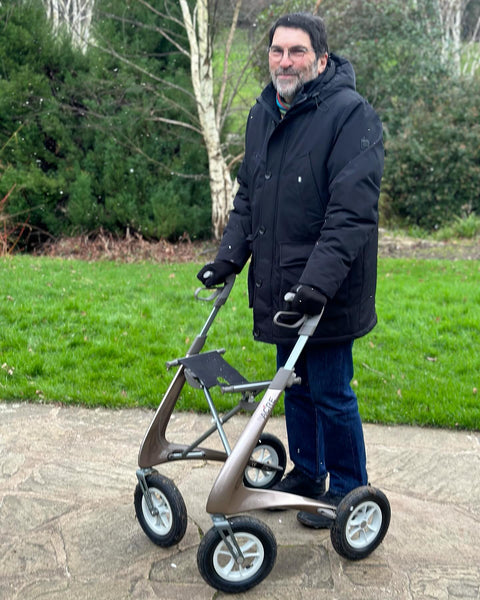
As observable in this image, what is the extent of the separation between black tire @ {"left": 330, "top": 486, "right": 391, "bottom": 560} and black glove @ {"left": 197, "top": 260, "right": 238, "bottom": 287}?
1075 millimetres

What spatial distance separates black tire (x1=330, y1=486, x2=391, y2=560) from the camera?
2.85 m

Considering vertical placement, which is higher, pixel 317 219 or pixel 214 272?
pixel 317 219

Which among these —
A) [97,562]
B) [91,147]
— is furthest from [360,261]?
[91,147]

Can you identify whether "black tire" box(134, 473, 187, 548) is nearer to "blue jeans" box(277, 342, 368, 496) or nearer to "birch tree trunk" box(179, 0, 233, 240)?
"blue jeans" box(277, 342, 368, 496)

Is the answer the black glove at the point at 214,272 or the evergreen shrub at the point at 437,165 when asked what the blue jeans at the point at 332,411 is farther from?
the evergreen shrub at the point at 437,165

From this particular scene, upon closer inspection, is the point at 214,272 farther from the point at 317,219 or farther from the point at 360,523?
the point at 360,523

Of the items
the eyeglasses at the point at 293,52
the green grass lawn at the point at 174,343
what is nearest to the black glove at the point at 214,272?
the eyeglasses at the point at 293,52

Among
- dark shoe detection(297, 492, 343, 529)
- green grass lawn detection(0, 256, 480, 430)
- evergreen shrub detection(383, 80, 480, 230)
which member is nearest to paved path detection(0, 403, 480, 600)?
dark shoe detection(297, 492, 343, 529)

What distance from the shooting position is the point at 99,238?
11297 millimetres

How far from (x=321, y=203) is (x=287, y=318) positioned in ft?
1.57

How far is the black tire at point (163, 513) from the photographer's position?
291cm

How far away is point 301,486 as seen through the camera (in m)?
3.37

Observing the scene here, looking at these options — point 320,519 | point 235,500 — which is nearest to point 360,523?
point 320,519

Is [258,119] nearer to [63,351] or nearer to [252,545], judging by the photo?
[252,545]
